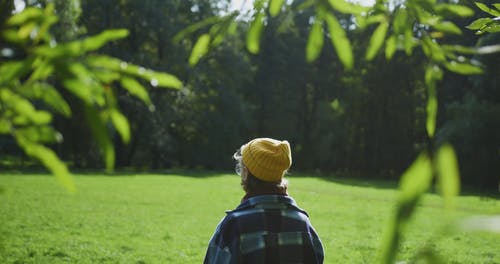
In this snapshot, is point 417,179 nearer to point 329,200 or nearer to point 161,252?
point 161,252

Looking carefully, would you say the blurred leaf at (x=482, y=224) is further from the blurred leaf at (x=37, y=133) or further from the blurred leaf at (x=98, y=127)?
the blurred leaf at (x=37, y=133)

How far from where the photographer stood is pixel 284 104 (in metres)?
44.4

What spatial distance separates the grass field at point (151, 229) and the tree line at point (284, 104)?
12.5 meters

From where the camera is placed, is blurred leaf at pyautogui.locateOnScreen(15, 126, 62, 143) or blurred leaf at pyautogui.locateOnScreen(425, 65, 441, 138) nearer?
blurred leaf at pyautogui.locateOnScreen(15, 126, 62, 143)

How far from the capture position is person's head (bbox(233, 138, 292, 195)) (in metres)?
2.89

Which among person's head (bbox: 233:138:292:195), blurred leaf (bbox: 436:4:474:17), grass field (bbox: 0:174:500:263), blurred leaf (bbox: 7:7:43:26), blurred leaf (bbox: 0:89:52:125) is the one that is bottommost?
grass field (bbox: 0:174:500:263)

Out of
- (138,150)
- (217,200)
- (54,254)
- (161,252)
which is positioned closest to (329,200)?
(217,200)

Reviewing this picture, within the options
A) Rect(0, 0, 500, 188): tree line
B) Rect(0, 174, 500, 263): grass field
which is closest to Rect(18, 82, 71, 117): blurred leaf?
Rect(0, 174, 500, 263): grass field

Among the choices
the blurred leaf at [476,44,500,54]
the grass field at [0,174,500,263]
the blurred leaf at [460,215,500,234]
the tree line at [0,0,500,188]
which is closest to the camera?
the blurred leaf at [460,215,500,234]

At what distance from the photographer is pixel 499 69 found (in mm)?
26219

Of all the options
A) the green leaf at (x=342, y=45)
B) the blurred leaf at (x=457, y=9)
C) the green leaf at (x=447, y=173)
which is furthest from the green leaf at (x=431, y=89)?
the green leaf at (x=447, y=173)

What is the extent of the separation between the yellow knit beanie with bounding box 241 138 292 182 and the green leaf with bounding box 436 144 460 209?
7.16 ft

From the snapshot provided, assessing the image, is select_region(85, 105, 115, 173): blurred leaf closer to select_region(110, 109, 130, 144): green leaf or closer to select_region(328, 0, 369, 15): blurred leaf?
select_region(110, 109, 130, 144): green leaf

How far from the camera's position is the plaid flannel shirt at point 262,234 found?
9.27 feet
